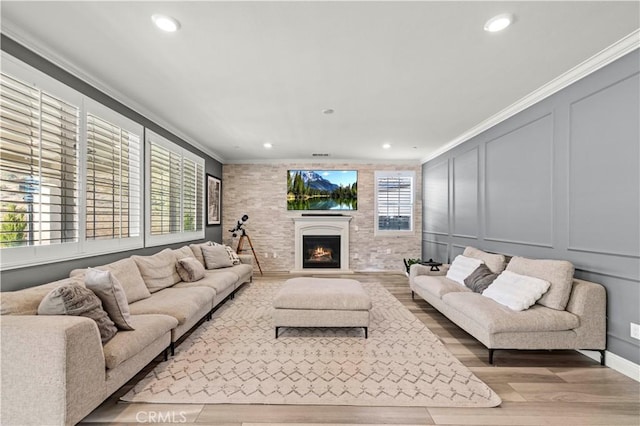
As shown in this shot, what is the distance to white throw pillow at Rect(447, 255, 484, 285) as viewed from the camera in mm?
3844

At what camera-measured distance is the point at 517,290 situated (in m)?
2.85

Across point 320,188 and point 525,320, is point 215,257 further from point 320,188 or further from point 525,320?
point 525,320

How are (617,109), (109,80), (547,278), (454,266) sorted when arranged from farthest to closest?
1. (454,266)
2. (109,80)
3. (547,278)
4. (617,109)

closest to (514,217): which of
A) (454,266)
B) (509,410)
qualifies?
(454,266)

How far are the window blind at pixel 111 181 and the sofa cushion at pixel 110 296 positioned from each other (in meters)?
0.98

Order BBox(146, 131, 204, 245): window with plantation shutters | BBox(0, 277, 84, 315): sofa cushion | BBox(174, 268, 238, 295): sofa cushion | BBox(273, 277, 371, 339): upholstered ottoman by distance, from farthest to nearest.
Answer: BBox(146, 131, 204, 245): window with plantation shutters, BBox(174, 268, 238, 295): sofa cushion, BBox(273, 277, 371, 339): upholstered ottoman, BBox(0, 277, 84, 315): sofa cushion

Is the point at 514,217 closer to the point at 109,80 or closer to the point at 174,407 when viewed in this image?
the point at 174,407

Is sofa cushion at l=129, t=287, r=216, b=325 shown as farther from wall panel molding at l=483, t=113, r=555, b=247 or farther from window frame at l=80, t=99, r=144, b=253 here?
wall panel molding at l=483, t=113, r=555, b=247

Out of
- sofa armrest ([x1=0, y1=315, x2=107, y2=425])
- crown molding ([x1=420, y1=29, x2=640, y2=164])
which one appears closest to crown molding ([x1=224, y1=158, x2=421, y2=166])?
crown molding ([x1=420, y1=29, x2=640, y2=164])

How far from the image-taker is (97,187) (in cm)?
308

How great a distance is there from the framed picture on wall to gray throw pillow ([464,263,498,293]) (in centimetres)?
503

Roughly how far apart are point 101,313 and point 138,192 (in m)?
2.16

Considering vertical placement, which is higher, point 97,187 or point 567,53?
point 567,53

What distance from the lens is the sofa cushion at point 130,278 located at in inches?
115
